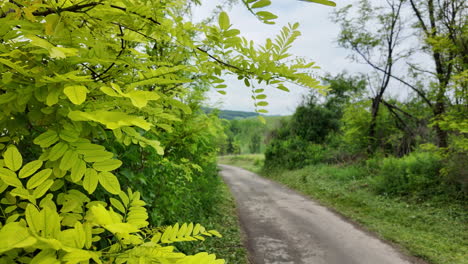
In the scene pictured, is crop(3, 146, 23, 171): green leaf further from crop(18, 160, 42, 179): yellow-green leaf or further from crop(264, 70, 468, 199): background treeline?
crop(264, 70, 468, 199): background treeline

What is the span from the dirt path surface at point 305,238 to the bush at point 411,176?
267 centimetres

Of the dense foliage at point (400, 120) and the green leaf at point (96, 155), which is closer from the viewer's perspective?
the green leaf at point (96, 155)

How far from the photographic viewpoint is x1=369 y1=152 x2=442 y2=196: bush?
8930 mm

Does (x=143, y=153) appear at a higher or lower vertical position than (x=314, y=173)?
higher

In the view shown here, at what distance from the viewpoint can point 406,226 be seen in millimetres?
7051

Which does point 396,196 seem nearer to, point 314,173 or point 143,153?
point 314,173

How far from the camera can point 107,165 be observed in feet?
2.71

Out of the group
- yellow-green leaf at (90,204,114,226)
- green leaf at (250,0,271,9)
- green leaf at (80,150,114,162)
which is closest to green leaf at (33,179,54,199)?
green leaf at (80,150,114,162)

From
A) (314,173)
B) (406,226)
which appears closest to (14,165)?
(406,226)

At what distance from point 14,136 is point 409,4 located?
15.0 metres

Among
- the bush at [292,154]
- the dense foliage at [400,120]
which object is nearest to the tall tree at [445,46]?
the dense foliage at [400,120]

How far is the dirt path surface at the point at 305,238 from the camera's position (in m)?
5.43

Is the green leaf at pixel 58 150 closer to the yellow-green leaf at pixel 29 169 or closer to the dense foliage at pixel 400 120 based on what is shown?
the yellow-green leaf at pixel 29 169

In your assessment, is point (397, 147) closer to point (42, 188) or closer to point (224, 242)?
point (224, 242)
